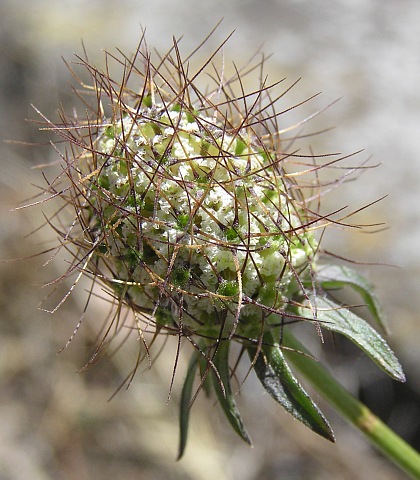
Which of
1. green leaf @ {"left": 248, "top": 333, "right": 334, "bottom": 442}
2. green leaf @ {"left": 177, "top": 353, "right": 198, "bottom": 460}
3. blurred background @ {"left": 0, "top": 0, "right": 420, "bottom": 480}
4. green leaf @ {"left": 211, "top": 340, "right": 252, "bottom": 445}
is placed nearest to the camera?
green leaf @ {"left": 248, "top": 333, "right": 334, "bottom": 442}

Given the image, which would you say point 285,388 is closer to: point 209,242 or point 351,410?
point 351,410

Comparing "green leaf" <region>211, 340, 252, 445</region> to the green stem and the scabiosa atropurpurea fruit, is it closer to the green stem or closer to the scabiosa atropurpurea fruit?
the scabiosa atropurpurea fruit

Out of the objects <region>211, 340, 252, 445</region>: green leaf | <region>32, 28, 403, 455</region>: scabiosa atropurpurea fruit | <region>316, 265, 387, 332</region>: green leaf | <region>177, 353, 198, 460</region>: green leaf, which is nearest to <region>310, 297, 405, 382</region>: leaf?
<region>32, 28, 403, 455</region>: scabiosa atropurpurea fruit

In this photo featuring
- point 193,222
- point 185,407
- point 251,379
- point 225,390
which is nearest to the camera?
point 193,222

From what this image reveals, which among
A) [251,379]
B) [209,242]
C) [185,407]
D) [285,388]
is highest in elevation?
[209,242]

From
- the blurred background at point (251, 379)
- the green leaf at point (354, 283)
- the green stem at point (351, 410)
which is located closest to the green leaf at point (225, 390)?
the green stem at point (351, 410)

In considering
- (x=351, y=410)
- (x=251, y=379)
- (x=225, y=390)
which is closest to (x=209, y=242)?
(x=225, y=390)
